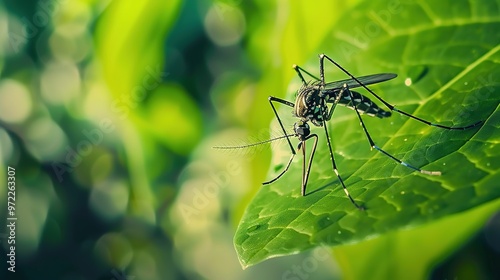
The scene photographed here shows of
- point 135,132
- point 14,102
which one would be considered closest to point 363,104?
point 135,132

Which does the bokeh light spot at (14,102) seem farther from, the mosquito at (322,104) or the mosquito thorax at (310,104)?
the mosquito thorax at (310,104)

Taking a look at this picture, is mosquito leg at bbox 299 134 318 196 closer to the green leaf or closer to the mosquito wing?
the green leaf

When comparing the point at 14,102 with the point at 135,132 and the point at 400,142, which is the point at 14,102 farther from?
the point at 400,142

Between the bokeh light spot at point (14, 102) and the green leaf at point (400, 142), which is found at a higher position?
the bokeh light spot at point (14, 102)

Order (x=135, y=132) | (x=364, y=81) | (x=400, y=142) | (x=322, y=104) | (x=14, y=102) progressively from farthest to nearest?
(x=14, y=102)
(x=135, y=132)
(x=322, y=104)
(x=364, y=81)
(x=400, y=142)

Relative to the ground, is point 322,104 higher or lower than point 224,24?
lower

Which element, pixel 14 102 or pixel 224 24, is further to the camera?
pixel 14 102

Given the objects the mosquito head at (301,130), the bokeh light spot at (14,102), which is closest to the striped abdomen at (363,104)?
the mosquito head at (301,130)
